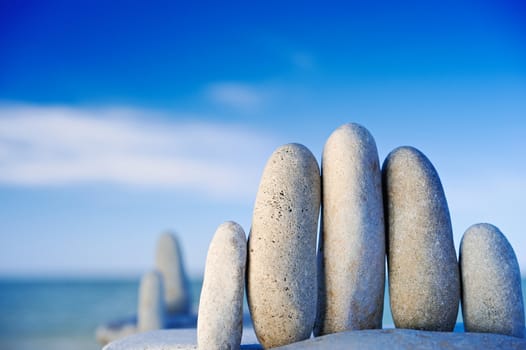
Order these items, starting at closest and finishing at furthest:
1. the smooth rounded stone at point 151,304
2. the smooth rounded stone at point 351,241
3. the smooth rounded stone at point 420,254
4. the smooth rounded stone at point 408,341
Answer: the smooth rounded stone at point 408,341, the smooth rounded stone at point 351,241, the smooth rounded stone at point 420,254, the smooth rounded stone at point 151,304

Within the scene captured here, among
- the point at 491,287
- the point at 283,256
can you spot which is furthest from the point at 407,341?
the point at 283,256

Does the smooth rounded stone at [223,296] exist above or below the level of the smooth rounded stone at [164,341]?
above

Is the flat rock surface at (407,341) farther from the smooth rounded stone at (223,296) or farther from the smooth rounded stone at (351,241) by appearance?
the smooth rounded stone at (223,296)

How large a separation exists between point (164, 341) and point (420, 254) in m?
2.98

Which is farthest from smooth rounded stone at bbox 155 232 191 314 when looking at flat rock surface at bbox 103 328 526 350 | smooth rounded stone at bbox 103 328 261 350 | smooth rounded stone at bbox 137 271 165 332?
flat rock surface at bbox 103 328 526 350

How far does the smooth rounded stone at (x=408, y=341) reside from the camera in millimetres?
4867

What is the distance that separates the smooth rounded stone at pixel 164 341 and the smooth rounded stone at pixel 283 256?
0.78 metres

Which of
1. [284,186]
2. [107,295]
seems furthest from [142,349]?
[107,295]

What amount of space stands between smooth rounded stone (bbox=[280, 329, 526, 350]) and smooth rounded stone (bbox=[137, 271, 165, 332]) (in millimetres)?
7855

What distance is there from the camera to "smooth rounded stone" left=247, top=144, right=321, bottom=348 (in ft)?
17.0

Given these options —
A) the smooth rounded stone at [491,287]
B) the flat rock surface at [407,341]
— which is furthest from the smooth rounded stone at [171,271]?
the smooth rounded stone at [491,287]

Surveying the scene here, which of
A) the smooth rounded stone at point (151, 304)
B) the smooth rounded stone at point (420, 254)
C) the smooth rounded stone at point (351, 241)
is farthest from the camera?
the smooth rounded stone at point (151, 304)

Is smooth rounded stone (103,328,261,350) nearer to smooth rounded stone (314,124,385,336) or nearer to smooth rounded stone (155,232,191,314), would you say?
smooth rounded stone (314,124,385,336)

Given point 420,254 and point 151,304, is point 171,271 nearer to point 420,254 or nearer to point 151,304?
point 151,304
